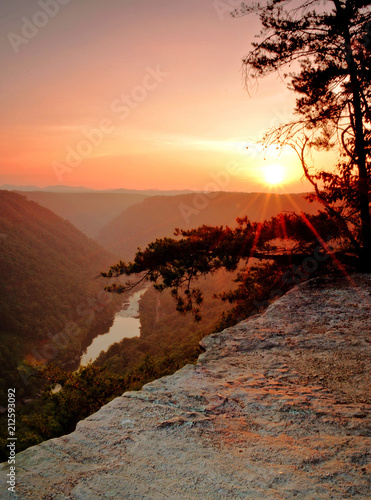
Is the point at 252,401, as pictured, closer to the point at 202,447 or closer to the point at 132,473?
the point at 202,447

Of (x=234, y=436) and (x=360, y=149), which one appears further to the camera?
(x=360, y=149)

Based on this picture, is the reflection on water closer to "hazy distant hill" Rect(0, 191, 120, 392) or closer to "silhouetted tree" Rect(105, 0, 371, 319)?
"hazy distant hill" Rect(0, 191, 120, 392)

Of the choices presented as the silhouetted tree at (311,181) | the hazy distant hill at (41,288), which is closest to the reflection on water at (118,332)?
the hazy distant hill at (41,288)

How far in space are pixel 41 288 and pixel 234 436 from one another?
215ft

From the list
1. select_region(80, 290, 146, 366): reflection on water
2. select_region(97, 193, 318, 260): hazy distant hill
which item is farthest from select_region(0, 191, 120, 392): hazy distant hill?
select_region(97, 193, 318, 260): hazy distant hill

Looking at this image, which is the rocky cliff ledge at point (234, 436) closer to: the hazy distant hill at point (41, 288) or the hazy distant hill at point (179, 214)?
the hazy distant hill at point (41, 288)

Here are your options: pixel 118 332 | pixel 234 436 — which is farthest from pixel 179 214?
pixel 234 436

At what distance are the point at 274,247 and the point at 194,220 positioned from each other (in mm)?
126093

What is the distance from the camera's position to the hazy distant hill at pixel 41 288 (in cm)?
4841

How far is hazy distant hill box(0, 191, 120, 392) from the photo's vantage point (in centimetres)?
4841

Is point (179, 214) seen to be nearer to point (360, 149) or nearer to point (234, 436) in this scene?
point (360, 149)

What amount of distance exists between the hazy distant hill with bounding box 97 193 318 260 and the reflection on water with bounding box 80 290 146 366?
32946 mm

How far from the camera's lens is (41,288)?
6138 centimetres

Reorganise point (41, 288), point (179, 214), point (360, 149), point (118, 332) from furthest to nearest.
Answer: point (179, 214) → point (41, 288) → point (118, 332) → point (360, 149)
